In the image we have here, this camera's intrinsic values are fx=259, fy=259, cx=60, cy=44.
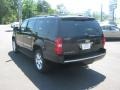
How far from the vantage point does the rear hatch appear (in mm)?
7301

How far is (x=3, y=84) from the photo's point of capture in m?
7.11

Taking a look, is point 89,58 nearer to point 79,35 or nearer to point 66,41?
point 79,35

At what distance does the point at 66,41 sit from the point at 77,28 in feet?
1.98

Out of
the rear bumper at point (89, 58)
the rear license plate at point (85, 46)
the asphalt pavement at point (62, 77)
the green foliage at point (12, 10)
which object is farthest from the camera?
the green foliage at point (12, 10)

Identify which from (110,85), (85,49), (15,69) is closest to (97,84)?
(110,85)

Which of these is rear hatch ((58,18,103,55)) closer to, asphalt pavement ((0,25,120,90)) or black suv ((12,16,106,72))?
black suv ((12,16,106,72))

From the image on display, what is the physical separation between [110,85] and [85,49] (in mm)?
1344

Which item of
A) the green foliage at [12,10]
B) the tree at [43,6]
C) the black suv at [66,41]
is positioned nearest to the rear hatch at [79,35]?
the black suv at [66,41]

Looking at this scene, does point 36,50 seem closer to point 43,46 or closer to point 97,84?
point 43,46

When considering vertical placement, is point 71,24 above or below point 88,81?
above

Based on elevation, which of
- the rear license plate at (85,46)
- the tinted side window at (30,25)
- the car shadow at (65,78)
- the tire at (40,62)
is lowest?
the car shadow at (65,78)

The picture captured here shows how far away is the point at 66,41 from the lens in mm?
7254

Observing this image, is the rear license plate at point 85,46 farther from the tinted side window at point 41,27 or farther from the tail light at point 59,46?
the tinted side window at point 41,27

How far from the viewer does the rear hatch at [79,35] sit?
287 inches
